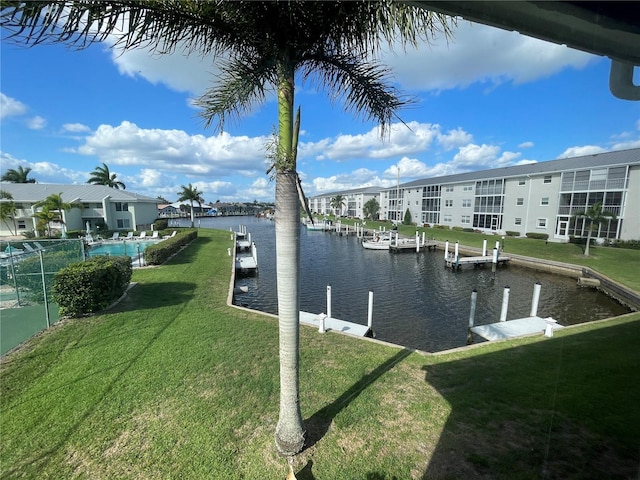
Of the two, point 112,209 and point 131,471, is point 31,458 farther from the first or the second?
point 112,209

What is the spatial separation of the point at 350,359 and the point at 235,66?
6.32 m

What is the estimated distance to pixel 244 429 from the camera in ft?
14.3

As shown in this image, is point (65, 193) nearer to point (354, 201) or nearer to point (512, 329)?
point (512, 329)

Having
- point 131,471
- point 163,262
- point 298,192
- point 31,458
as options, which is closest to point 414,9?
point 298,192

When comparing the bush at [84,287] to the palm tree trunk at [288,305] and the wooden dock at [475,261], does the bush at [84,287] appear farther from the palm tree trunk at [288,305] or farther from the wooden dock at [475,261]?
the wooden dock at [475,261]

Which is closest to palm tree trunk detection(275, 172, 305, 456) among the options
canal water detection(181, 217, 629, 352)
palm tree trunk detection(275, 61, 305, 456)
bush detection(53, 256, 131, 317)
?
palm tree trunk detection(275, 61, 305, 456)

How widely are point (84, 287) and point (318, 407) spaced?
826 centimetres

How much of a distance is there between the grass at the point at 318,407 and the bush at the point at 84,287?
1.90 feet

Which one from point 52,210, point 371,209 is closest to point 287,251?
point 52,210

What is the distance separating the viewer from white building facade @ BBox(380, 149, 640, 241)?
1035 inches

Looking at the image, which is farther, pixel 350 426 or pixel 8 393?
pixel 8 393

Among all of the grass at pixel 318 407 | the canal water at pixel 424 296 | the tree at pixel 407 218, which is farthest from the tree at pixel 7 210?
the tree at pixel 407 218

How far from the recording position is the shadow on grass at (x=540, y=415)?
3.69 metres

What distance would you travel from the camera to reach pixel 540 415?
4.70 m
